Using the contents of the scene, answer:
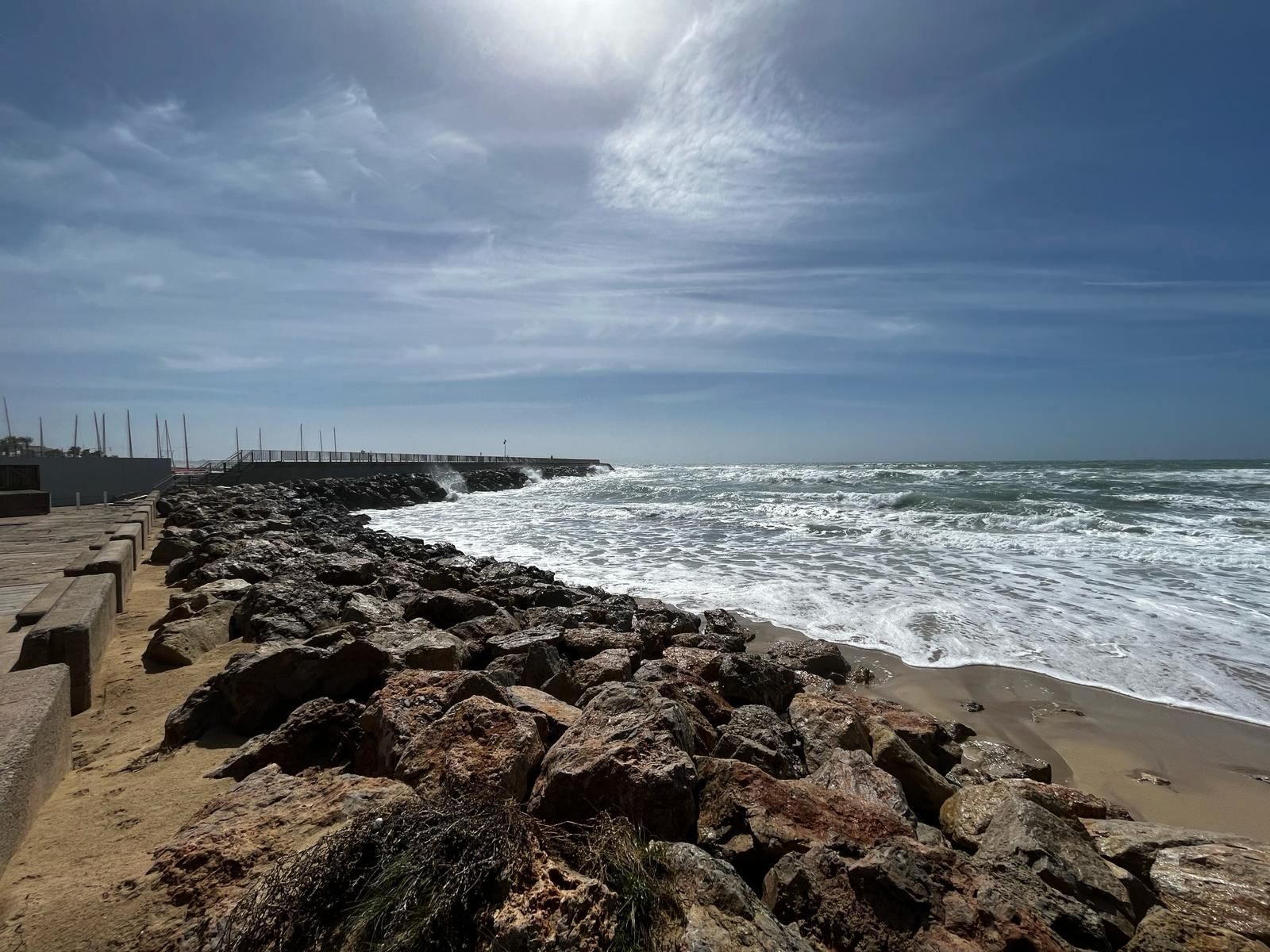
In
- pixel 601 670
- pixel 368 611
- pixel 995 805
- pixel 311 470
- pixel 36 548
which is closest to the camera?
pixel 995 805

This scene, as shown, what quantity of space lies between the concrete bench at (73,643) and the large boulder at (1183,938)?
5171 mm

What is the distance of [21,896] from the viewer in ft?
6.45

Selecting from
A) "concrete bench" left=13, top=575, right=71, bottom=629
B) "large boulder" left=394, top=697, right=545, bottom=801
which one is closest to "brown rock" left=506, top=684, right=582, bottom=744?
"large boulder" left=394, top=697, right=545, bottom=801

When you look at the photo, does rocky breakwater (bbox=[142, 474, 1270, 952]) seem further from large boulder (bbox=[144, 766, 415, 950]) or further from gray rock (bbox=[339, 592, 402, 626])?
gray rock (bbox=[339, 592, 402, 626])

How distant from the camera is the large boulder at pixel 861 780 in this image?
10.2 ft

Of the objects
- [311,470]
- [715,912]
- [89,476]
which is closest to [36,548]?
[715,912]

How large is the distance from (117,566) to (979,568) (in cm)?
1300

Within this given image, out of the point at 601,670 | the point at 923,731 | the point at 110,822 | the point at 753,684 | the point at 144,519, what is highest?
the point at 144,519

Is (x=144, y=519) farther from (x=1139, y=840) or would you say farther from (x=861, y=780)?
(x=1139, y=840)

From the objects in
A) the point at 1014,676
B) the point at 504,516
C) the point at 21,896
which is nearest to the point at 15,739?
the point at 21,896

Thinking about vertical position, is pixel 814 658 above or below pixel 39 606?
below

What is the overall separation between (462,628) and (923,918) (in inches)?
187

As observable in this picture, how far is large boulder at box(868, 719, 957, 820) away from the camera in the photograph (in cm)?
352

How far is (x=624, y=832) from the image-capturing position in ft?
7.29
